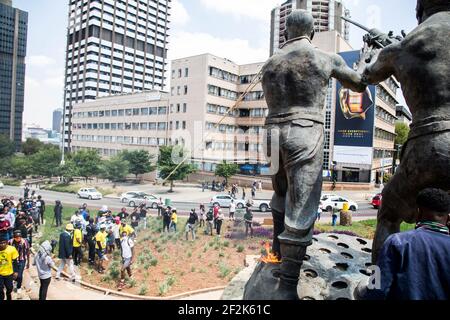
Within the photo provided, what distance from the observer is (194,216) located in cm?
1357

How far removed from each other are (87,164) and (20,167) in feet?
22.0

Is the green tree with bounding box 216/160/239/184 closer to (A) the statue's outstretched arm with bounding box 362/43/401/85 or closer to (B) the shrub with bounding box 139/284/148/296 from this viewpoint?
(B) the shrub with bounding box 139/284/148/296

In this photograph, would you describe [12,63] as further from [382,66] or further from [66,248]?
A: [382,66]

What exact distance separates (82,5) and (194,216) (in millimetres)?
52624

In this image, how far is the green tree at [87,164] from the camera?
35188 millimetres

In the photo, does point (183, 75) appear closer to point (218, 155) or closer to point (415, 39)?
point (218, 155)

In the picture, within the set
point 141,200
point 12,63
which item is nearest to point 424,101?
point 12,63

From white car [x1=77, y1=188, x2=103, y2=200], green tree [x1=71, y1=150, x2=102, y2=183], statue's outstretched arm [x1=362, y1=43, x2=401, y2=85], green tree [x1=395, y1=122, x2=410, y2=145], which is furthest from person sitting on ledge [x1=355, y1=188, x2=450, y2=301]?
green tree [x1=395, y1=122, x2=410, y2=145]

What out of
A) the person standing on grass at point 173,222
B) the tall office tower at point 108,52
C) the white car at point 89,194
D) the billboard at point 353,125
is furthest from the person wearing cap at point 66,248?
the tall office tower at point 108,52

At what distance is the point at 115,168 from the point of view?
35438 mm

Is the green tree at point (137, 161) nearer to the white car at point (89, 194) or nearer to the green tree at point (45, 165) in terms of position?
the green tree at point (45, 165)

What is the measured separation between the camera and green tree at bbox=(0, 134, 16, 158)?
31266mm

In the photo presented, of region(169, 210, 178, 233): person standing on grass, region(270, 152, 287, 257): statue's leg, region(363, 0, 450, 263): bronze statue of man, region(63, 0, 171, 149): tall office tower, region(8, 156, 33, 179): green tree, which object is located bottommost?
region(169, 210, 178, 233): person standing on grass
